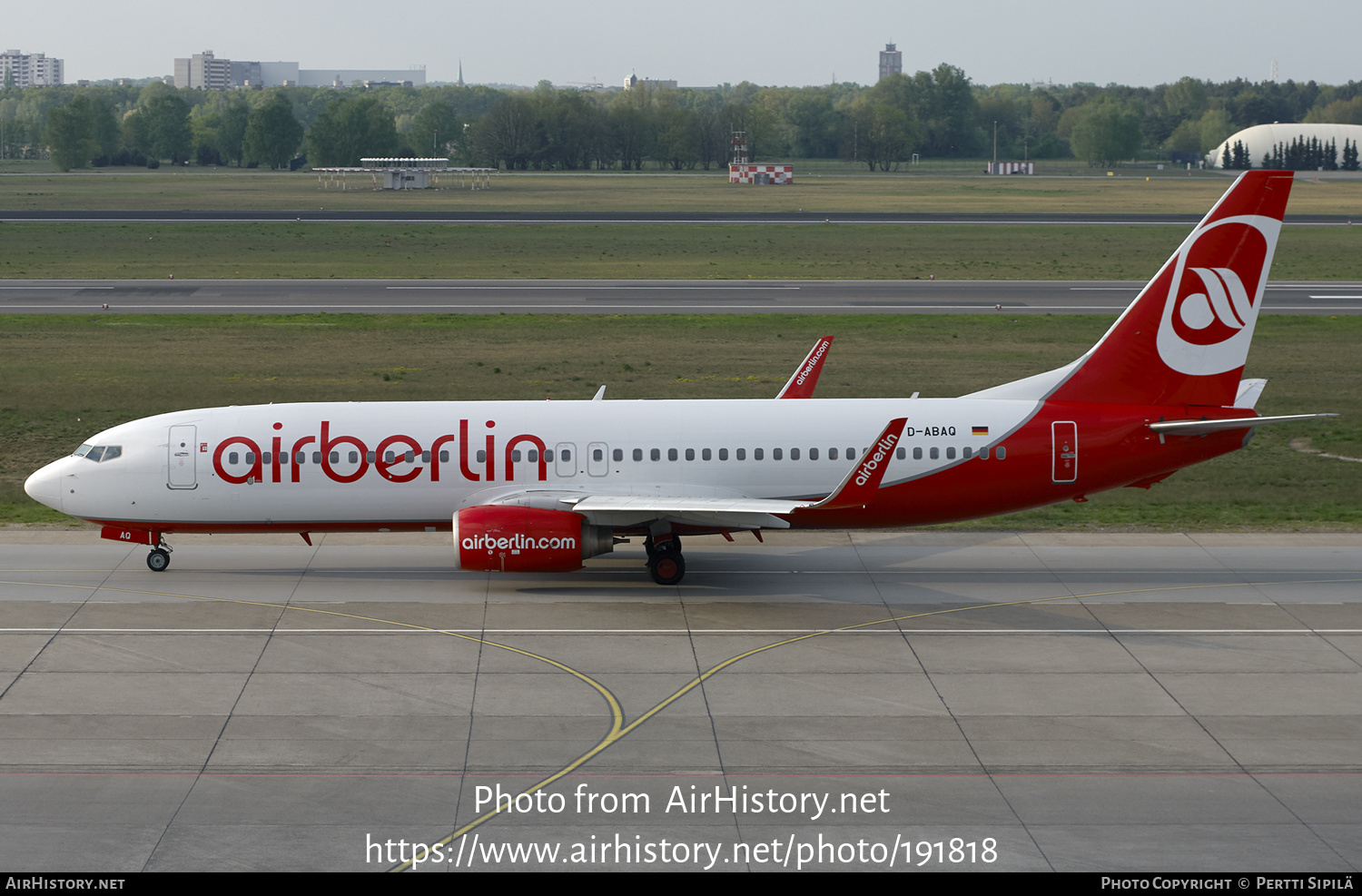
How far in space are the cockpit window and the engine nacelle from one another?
800 centimetres

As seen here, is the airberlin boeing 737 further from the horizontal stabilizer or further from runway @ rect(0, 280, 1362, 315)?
runway @ rect(0, 280, 1362, 315)

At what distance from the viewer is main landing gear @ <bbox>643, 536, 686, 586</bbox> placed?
28.2 meters

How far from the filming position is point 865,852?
16516mm

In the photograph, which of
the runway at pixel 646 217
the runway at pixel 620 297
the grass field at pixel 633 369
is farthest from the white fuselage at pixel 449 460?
the runway at pixel 646 217

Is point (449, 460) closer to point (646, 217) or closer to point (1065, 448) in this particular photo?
point (1065, 448)

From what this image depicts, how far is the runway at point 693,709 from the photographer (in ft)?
55.6

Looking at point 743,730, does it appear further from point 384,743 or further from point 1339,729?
point 1339,729

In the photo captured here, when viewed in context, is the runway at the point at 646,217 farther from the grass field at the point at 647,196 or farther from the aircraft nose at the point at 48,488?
the aircraft nose at the point at 48,488

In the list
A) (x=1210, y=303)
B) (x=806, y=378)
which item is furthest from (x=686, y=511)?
(x=1210, y=303)

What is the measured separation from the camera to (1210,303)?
94.6 ft

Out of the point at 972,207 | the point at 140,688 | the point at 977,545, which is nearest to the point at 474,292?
the point at 977,545

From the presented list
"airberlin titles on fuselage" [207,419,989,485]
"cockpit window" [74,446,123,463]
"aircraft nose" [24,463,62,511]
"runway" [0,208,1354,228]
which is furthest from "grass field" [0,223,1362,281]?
"airberlin titles on fuselage" [207,419,989,485]

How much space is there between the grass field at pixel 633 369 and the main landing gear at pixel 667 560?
10280mm

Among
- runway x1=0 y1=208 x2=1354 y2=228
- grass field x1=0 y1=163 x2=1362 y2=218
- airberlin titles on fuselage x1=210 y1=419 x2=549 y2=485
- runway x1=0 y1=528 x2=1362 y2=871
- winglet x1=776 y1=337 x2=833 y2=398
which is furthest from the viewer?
grass field x1=0 y1=163 x2=1362 y2=218
